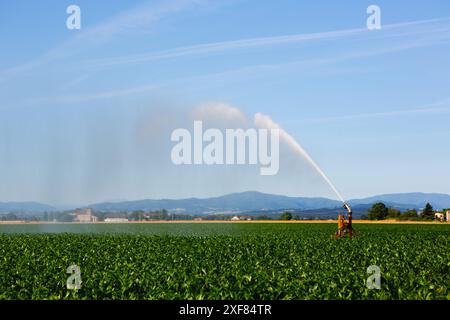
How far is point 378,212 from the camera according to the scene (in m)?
122

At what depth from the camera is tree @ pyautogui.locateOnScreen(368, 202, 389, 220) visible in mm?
120500

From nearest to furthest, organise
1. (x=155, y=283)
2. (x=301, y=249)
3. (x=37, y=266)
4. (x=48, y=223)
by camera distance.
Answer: (x=155, y=283), (x=37, y=266), (x=301, y=249), (x=48, y=223)

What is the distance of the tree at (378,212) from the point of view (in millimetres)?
120500

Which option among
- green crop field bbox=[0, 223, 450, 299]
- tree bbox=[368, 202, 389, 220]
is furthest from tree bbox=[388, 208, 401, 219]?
green crop field bbox=[0, 223, 450, 299]

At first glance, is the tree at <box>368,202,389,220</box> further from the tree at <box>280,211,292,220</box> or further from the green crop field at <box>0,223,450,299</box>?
the green crop field at <box>0,223,450,299</box>

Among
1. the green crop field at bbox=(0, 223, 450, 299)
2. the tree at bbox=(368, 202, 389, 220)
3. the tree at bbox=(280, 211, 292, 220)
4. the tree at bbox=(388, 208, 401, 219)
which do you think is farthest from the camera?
the tree at bbox=(388, 208, 401, 219)

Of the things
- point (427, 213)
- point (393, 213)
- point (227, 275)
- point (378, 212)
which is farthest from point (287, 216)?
point (227, 275)

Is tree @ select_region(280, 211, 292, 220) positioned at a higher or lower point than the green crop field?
lower

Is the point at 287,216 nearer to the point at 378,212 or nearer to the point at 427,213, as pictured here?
the point at 378,212

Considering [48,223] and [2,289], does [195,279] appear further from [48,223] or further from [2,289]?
[48,223]

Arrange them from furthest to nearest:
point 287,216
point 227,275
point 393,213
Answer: point 393,213 < point 287,216 < point 227,275
